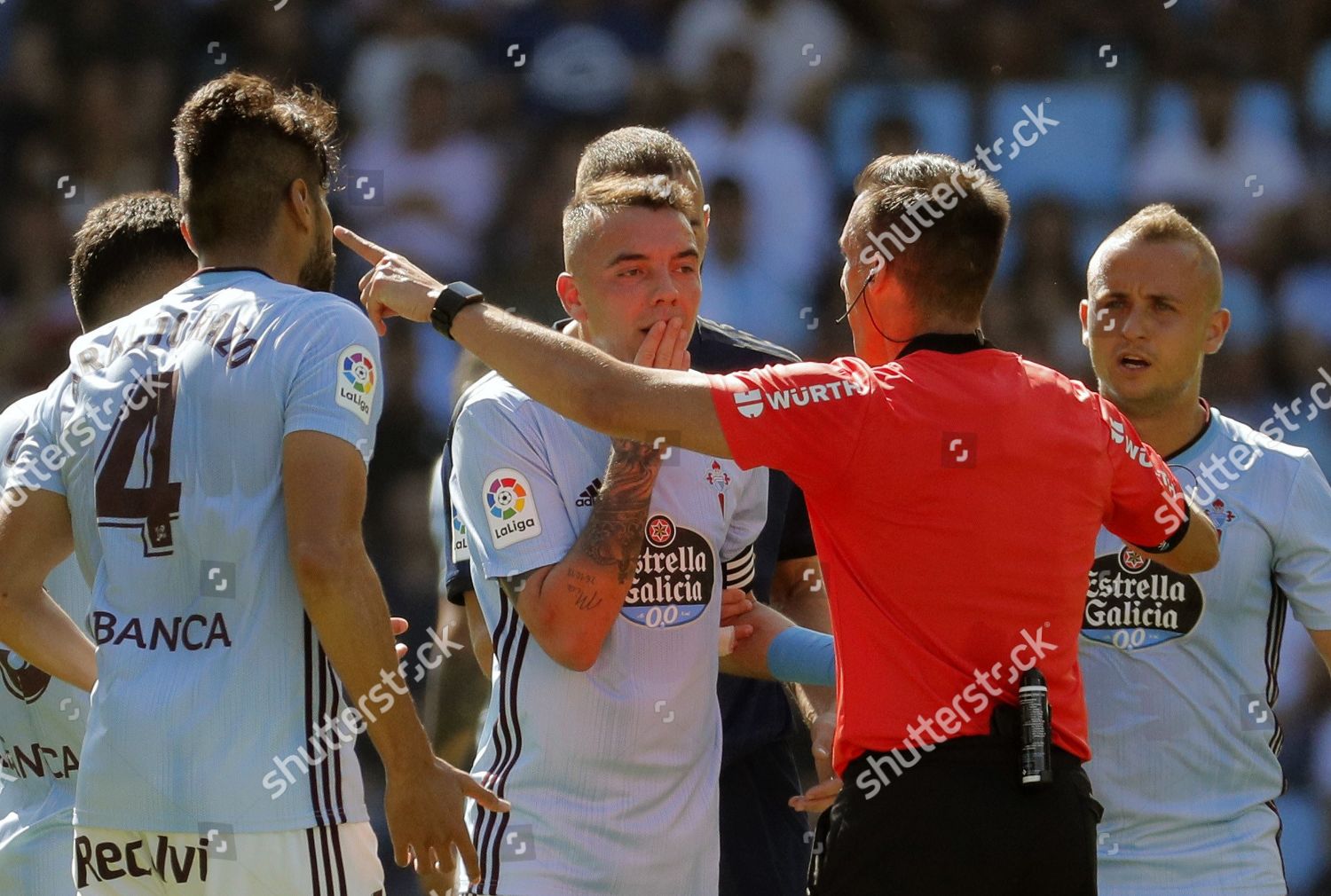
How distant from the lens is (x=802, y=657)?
372cm

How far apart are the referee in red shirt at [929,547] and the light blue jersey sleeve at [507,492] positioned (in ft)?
1.00

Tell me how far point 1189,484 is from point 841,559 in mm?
1408

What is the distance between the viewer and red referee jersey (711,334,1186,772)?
10.5 ft

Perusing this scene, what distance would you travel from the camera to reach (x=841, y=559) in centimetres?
331

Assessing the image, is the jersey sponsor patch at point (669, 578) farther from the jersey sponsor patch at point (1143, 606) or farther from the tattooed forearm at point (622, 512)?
the jersey sponsor patch at point (1143, 606)

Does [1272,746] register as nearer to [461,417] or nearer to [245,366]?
[461,417]

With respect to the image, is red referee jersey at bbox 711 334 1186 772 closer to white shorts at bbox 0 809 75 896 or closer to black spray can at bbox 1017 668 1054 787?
black spray can at bbox 1017 668 1054 787

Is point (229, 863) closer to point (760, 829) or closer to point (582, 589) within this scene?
point (582, 589)

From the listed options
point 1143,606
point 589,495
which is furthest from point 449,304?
point 1143,606

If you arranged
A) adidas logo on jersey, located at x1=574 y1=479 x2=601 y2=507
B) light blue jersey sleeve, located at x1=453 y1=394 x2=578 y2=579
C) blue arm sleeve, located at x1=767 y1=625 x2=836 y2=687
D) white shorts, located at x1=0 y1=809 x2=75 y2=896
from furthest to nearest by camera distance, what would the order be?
white shorts, located at x1=0 y1=809 x2=75 y2=896
blue arm sleeve, located at x1=767 y1=625 x2=836 y2=687
adidas logo on jersey, located at x1=574 y1=479 x2=601 y2=507
light blue jersey sleeve, located at x1=453 y1=394 x2=578 y2=579

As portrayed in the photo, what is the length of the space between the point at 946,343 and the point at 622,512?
744mm

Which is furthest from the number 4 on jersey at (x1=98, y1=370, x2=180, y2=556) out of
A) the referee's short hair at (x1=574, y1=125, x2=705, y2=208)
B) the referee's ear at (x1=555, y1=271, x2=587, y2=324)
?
the referee's short hair at (x1=574, y1=125, x2=705, y2=208)

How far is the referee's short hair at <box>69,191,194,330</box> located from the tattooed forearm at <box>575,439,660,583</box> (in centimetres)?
156

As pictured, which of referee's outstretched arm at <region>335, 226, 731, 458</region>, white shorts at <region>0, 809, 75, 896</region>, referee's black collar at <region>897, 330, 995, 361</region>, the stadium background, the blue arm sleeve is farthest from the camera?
the stadium background
